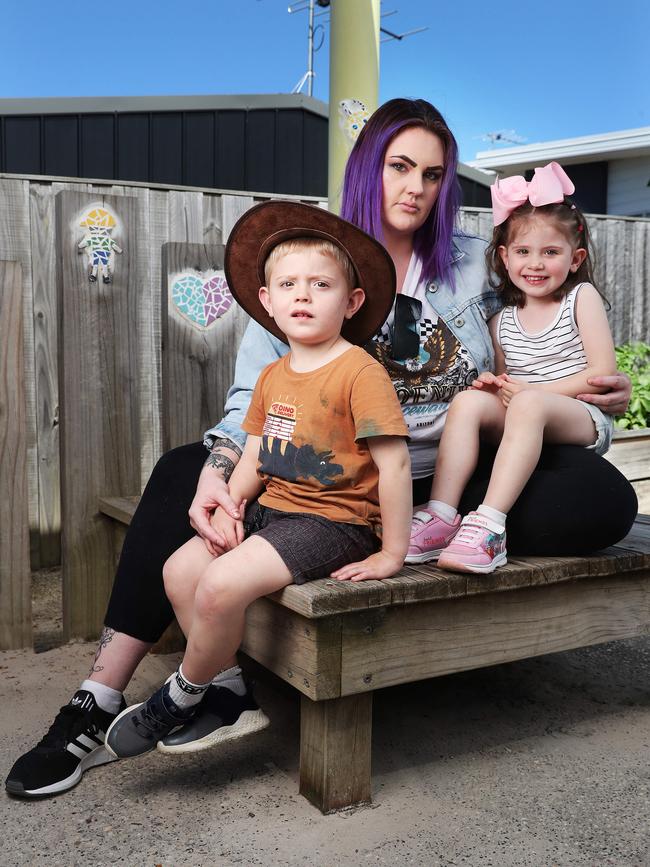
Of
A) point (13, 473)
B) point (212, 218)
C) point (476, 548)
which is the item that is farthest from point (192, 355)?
point (212, 218)

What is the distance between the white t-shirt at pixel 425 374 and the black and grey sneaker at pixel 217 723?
0.77 meters

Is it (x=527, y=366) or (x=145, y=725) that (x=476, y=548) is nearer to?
(x=527, y=366)

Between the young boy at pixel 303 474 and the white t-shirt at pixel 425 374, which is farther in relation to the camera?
the white t-shirt at pixel 425 374

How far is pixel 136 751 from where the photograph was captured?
197 cm

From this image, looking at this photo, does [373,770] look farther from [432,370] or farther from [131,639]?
[432,370]

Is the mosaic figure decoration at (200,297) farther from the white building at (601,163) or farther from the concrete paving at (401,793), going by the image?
the white building at (601,163)

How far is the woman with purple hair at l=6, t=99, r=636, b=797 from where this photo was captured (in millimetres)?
2096

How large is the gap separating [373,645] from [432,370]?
84 centimetres

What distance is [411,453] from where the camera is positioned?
240cm

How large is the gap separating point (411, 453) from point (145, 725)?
981 mm

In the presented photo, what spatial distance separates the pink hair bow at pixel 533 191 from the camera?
2.37 m

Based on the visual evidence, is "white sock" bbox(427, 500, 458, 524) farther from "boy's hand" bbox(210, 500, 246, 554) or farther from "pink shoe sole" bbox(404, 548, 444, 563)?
"boy's hand" bbox(210, 500, 246, 554)

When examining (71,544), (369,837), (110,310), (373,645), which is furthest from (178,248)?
(369,837)

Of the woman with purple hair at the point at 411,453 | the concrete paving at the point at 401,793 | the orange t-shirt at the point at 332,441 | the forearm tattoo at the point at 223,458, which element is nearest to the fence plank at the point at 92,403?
the concrete paving at the point at 401,793
